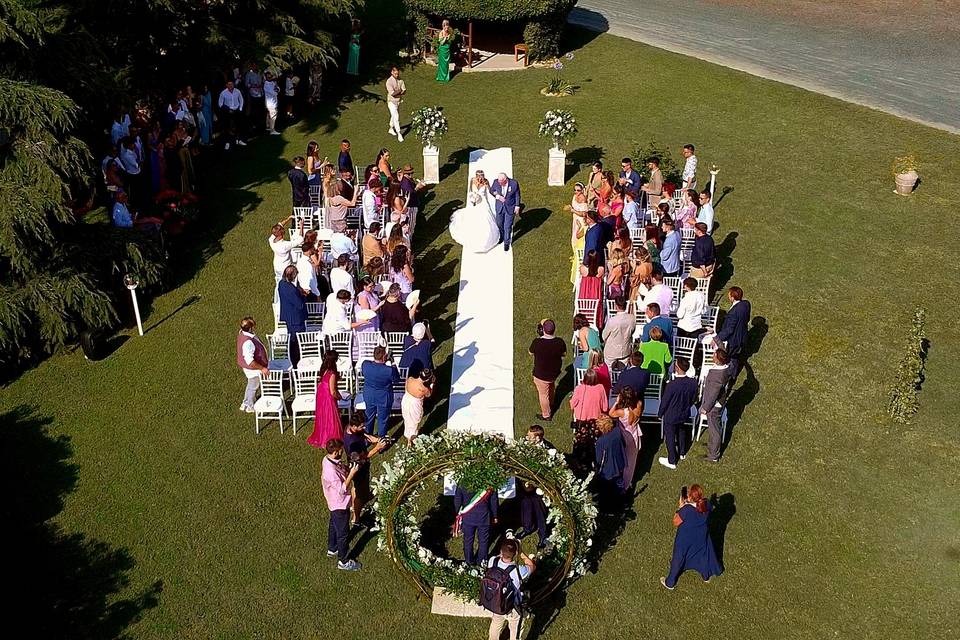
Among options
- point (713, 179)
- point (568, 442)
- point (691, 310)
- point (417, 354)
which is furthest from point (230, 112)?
point (568, 442)

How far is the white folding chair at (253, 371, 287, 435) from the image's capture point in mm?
13305

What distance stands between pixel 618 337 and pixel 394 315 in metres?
3.34

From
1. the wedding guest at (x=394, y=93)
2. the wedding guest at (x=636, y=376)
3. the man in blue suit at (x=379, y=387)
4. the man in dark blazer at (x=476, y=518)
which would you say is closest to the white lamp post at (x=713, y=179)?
the wedding guest at (x=636, y=376)

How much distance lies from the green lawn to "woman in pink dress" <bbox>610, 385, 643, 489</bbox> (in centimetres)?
66

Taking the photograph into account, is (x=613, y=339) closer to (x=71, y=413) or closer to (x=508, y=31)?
(x=71, y=413)

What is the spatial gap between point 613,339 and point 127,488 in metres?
7.03

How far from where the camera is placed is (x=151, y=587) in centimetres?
1115

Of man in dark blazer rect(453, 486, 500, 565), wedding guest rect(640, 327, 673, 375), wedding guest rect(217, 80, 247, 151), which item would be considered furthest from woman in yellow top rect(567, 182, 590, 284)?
wedding guest rect(217, 80, 247, 151)

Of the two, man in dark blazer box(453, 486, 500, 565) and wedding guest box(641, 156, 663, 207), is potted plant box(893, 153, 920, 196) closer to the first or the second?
wedding guest box(641, 156, 663, 207)

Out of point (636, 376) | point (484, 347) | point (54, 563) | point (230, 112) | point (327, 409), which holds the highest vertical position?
point (230, 112)

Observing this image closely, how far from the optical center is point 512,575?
9.81 meters

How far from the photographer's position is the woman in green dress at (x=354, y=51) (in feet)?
85.3

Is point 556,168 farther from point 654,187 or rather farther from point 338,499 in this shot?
point 338,499

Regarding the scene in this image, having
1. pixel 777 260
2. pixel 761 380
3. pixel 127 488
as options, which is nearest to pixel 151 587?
pixel 127 488
